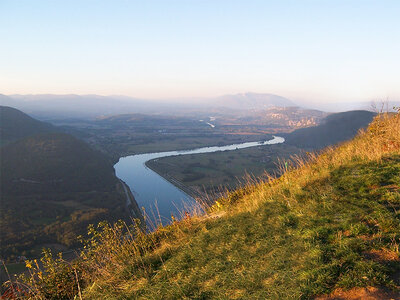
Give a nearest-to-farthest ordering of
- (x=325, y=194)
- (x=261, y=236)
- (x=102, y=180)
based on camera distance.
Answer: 1. (x=261, y=236)
2. (x=325, y=194)
3. (x=102, y=180)

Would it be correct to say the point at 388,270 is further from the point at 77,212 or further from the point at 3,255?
the point at 77,212

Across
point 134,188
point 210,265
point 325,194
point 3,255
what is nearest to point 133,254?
point 210,265

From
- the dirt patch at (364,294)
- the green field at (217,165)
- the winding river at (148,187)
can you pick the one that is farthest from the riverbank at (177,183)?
the dirt patch at (364,294)

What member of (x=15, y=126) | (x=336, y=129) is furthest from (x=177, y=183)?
(x=15, y=126)

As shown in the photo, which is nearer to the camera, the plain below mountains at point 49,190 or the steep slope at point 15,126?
the plain below mountains at point 49,190

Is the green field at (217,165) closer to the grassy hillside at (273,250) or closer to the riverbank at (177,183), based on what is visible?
the riverbank at (177,183)

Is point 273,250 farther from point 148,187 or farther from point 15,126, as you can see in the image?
point 15,126

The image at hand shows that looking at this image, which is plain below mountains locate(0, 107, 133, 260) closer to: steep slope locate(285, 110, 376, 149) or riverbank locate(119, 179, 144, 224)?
riverbank locate(119, 179, 144, 224)
